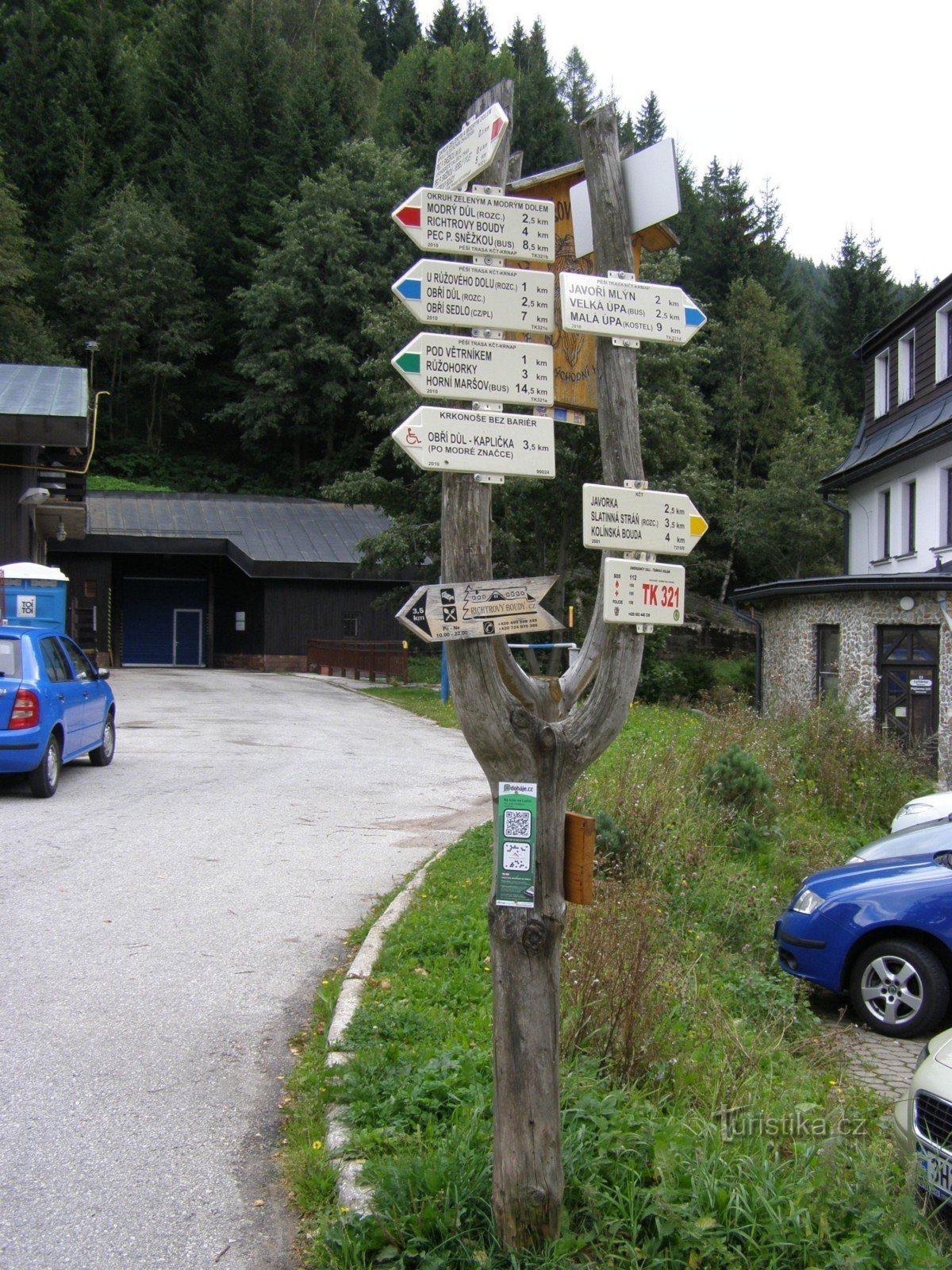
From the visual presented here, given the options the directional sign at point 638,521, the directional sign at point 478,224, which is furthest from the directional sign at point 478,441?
the directional sign at point 478,224

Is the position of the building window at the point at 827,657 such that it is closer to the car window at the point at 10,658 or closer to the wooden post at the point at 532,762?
the car window at the point at 10,658

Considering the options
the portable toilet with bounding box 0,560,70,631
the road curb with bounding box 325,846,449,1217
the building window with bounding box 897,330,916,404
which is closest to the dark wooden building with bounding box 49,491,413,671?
the portable toilet with bounding box 0,560,70,631

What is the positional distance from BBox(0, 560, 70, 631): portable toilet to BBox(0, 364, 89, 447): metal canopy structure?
2.38 metres

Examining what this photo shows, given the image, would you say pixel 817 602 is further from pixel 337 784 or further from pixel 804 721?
pixel 337 784

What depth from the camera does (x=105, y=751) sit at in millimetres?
14680

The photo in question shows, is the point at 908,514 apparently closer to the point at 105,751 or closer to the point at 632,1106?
the point at 105,751

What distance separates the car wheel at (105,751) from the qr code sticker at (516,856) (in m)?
11.8

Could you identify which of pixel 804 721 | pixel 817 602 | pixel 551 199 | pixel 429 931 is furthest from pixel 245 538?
pixel 551 199

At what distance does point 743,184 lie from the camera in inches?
2403

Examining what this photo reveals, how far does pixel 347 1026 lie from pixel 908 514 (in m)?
24.6

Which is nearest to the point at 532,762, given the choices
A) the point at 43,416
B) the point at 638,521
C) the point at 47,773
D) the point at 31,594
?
the point at 638,521

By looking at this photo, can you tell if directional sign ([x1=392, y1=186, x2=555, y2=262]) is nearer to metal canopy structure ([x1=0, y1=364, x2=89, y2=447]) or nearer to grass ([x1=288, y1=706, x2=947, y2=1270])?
grass ([x1=288, y1=706, x2=947, y2=1270])

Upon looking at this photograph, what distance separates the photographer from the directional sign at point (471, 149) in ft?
12.0

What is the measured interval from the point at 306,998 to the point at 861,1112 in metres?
2.86
